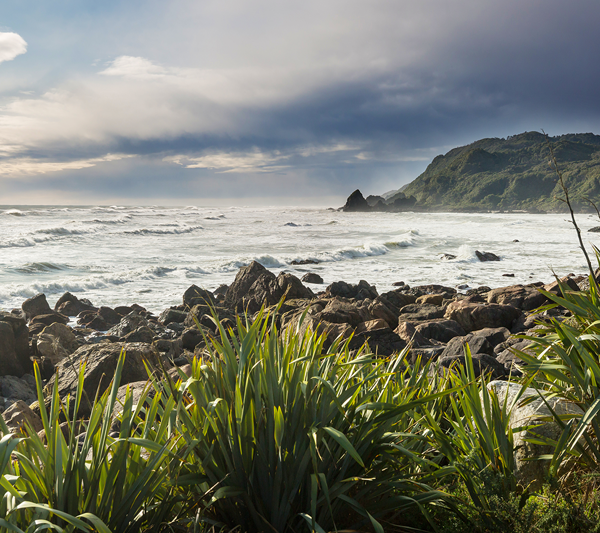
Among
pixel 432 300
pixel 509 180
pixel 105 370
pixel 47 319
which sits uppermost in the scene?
pixel 509 180

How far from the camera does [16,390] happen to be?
6.59m

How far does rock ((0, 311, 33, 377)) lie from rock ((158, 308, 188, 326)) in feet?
14.2

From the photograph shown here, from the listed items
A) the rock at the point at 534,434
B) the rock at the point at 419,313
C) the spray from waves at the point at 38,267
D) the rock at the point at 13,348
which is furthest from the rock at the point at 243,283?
the rock at the point at 534,434

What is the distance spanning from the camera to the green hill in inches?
4795

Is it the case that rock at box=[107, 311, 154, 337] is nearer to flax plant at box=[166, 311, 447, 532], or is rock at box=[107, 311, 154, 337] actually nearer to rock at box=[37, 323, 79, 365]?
rock at box=[37, 323, 79, 365]

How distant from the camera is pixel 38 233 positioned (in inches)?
1415

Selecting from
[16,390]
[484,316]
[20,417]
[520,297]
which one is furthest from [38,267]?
[520,297]

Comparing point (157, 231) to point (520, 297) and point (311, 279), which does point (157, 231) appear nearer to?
point (311, 279)

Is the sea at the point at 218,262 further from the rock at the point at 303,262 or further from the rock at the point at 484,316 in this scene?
the rock at the point at 484,316

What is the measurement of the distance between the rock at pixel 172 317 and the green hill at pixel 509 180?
119876mm

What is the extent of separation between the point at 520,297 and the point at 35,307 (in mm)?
12953

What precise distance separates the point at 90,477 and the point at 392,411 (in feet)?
4.51

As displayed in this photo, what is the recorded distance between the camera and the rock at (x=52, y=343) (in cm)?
790

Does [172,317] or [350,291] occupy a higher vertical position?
[350,291]
